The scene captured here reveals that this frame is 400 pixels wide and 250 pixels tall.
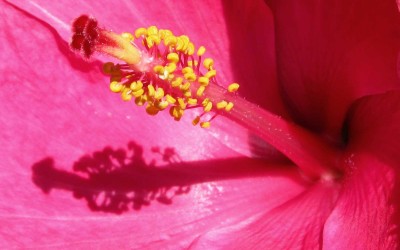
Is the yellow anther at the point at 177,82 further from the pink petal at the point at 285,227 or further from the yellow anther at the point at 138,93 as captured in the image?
the pink petal at the point at 285,227

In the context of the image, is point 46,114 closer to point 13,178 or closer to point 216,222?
point 13,178

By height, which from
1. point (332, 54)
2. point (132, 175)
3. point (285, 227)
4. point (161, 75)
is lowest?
point (285, 227)

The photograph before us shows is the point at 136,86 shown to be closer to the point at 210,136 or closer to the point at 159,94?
the point at 159,94

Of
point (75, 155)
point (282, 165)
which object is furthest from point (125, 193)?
point (282, 165)

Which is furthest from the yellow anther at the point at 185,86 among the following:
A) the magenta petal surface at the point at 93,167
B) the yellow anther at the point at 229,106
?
the magenta petal surface at the point at 93,167

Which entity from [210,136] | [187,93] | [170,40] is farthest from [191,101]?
[210,136]

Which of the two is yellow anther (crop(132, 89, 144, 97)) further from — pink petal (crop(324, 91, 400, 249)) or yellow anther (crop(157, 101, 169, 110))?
pink petal (crop(324, 91, 400, 249))

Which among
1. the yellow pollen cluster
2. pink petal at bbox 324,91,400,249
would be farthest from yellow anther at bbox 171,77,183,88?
pink petal at bbox 324,91,400,249
